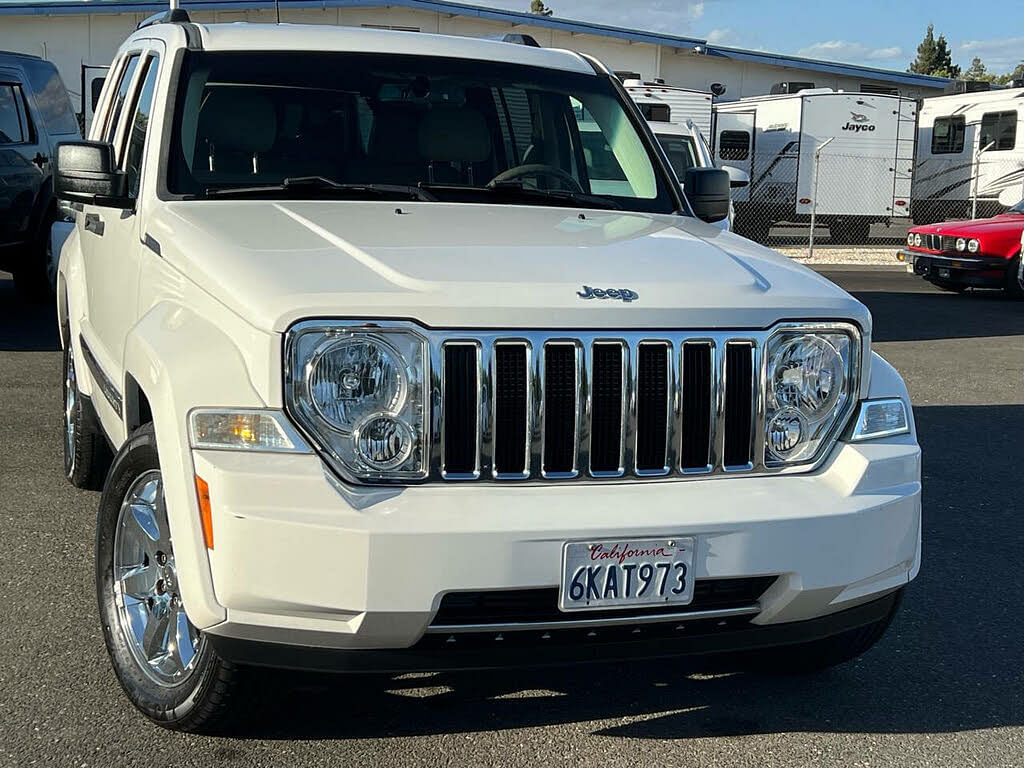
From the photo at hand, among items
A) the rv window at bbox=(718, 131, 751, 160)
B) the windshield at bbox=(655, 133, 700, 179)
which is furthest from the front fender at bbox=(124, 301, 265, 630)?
the rv window at bbox=(718, 131, 751, 160)

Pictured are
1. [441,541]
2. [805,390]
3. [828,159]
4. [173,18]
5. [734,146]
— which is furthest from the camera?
[734,146]

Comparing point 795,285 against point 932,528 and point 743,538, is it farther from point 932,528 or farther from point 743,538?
point 932,528

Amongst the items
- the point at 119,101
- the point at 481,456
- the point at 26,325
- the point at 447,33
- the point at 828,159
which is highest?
the point at 447,33

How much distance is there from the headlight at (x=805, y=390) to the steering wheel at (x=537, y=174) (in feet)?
5.21

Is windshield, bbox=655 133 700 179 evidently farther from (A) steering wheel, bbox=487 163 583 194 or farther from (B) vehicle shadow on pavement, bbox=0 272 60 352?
(A) steering wheel, bbox=487 163 583 194

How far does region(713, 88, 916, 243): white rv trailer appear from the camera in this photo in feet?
84.2

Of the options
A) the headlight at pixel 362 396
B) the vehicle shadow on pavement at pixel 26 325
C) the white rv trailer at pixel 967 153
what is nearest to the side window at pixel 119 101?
the headlight at pixel 362 396

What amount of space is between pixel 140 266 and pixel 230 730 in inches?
61.5

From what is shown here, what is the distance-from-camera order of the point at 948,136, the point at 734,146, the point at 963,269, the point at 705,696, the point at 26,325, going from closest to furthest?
the point at 705,696
the point at 26,325
the point at 963,269
the point at 734,146
the point at 948,136

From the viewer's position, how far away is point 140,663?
344 cm

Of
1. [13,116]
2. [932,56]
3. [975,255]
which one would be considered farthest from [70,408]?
[932,56]

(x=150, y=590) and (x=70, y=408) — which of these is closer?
(x=150, y=590)

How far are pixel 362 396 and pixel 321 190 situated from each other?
4.64 ft

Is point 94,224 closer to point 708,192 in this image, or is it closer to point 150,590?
point 150,590
